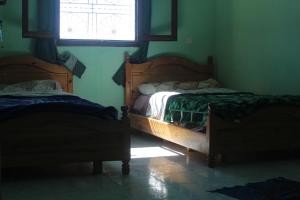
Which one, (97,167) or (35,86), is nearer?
(97,167)

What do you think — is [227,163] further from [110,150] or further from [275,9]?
[275,9]

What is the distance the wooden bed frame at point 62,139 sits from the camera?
3566 millimetres

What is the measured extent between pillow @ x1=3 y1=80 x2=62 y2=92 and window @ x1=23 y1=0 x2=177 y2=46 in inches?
24.1

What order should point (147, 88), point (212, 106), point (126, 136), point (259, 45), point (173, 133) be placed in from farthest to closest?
point (147, 88) → point (259, 45) → point (173, 133) → point (212, 106) → point (126, 136)

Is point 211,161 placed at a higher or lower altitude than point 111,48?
lower

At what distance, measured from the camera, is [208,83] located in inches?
247

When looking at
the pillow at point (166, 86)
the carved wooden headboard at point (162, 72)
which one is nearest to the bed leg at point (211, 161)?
the pillow at point (166, 86)

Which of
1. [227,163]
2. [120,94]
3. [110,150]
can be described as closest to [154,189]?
[110,150]

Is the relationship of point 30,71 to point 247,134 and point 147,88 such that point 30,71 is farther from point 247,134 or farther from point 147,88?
point 247,134

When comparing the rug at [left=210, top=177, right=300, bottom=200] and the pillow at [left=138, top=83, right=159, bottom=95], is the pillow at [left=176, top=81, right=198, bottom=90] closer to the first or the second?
the pillow at [left=138, top=83, right=159, bottom=95]

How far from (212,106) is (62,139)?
1362 millimetres

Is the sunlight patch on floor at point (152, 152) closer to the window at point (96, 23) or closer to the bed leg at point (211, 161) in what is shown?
the bed leg at point (211, 161)

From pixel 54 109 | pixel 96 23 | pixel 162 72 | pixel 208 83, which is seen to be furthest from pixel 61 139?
pixel 208 83

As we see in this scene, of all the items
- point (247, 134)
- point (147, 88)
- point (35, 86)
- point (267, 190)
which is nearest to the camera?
point (267, 190)
